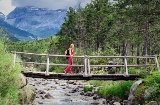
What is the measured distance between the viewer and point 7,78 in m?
15.6

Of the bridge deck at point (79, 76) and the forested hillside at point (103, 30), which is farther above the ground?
the forested hillside at point (103, 30)

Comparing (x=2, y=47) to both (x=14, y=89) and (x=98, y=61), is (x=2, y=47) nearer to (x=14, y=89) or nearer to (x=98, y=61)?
(x=14, y=89)

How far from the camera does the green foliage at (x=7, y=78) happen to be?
15.4 metres

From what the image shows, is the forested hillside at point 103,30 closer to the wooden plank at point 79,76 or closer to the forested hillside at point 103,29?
the forested hillside at point 103,29

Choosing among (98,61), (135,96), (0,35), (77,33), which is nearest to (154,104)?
(135,96)

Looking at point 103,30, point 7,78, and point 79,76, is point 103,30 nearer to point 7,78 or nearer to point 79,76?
point 79,76

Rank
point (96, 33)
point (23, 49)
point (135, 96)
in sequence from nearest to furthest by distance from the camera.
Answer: point (135, 96)
point (96, 33)
point (23, 49)

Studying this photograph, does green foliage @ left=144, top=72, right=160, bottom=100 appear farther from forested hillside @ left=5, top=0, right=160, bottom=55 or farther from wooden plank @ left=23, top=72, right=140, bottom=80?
forested hillside @ left=5, top=0, right=160, bottom=55

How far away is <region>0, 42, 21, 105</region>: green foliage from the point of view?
15383 millimetres

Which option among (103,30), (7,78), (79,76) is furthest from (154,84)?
(103,30)

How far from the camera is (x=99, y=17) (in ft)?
223

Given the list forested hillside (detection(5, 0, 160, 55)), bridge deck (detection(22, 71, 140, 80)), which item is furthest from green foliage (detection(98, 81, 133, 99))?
forested hillside (detection(5, 0, 160, 55))

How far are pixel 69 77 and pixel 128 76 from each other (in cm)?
373

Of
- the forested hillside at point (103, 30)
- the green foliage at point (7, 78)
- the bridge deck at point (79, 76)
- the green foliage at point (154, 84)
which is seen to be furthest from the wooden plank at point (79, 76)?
the forested hillside at point (103, 30)
